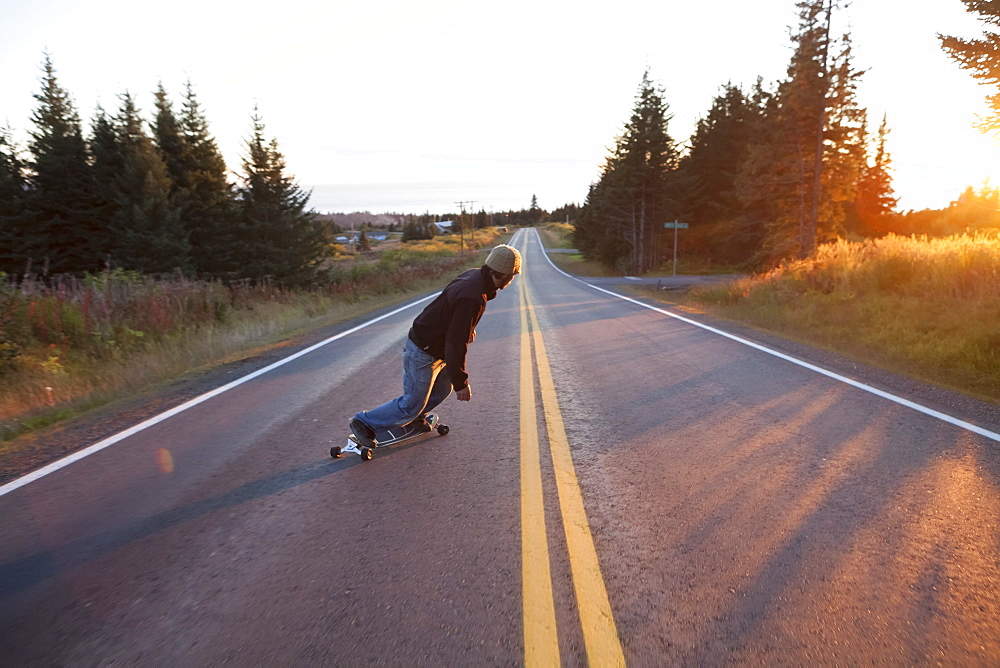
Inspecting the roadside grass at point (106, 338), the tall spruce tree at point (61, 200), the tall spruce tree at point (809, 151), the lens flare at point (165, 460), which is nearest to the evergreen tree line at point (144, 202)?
the tall spruce tree at point (61, 200)

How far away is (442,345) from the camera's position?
4.43 m

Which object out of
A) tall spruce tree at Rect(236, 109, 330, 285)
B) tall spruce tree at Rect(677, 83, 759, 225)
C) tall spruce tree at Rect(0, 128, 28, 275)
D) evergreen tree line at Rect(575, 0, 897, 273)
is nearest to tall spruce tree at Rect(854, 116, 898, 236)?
evergreen tree line at Rect(575, 0, 897, 273)

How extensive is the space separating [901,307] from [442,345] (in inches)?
401

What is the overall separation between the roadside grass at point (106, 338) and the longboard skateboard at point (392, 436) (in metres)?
3.14

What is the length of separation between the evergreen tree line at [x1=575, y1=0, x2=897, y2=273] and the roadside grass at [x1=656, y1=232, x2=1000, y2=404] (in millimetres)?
12640

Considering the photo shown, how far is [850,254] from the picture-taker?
13781 millimetres

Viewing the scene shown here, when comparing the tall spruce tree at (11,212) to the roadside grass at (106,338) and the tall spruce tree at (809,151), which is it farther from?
the tall spruce tree at (809,151)

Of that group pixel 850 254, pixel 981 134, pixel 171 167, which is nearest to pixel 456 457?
pixel 850 254

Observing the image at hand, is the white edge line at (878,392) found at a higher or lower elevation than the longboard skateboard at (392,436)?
lower

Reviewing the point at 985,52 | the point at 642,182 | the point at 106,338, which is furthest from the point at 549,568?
the point at 642,182

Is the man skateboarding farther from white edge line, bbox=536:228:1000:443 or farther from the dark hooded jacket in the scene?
white edge line, bbox=536:228:1000:443

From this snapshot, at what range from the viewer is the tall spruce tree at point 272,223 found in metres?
28.0

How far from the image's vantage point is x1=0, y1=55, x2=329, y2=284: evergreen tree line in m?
23.0

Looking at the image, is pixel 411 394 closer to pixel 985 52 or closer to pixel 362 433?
pixel 362 433
